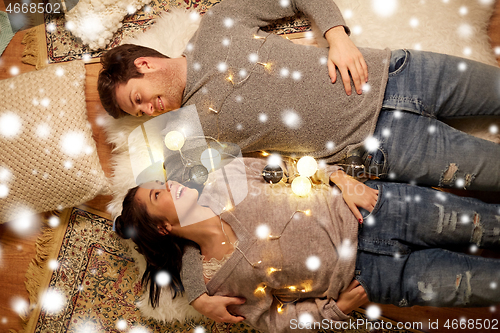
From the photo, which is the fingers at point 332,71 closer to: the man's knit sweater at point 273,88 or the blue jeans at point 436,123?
the man's knit sweater at point 273,88

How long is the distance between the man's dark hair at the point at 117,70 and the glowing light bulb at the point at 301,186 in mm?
737

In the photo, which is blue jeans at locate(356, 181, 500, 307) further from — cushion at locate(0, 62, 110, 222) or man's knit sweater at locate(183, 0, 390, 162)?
cushion at locate(0, 62, 110, 222)

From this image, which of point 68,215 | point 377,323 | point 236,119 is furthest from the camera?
point 68,215

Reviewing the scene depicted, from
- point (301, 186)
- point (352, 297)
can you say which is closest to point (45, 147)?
point (301, 186)

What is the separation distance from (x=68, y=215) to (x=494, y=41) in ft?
6.80

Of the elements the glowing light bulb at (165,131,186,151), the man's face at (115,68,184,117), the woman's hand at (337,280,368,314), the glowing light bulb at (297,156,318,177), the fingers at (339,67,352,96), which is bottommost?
the woman's hand at (337,280,368,314)

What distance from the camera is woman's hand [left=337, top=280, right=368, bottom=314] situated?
117 centimetres

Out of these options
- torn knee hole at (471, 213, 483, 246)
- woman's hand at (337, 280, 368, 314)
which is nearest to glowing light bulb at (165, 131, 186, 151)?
woman's hand at (337, 280, 368, 314)

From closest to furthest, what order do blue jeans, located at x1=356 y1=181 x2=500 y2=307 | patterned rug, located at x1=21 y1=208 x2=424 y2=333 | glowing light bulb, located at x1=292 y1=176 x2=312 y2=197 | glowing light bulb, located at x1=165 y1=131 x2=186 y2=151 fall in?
1. blue jeans, located at x1=356 y1=181 x2=500 y2=307
2. glowing light bulb, located at x1=292 y1=176 x2=312 y2=197
3. glowing light bulb, located at x1=165 y1=131 x2=186 y2=151
4. patterned rug, located at x1=21 y1=208 x2=424 y2=333

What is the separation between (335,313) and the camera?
3.88 ft

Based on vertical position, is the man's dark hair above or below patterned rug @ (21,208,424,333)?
above

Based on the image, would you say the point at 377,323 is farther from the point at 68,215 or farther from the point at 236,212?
the point at 68,215

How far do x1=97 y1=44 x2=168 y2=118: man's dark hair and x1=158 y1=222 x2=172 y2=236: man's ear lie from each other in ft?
1.72

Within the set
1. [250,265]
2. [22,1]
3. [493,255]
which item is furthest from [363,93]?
[22,1]
